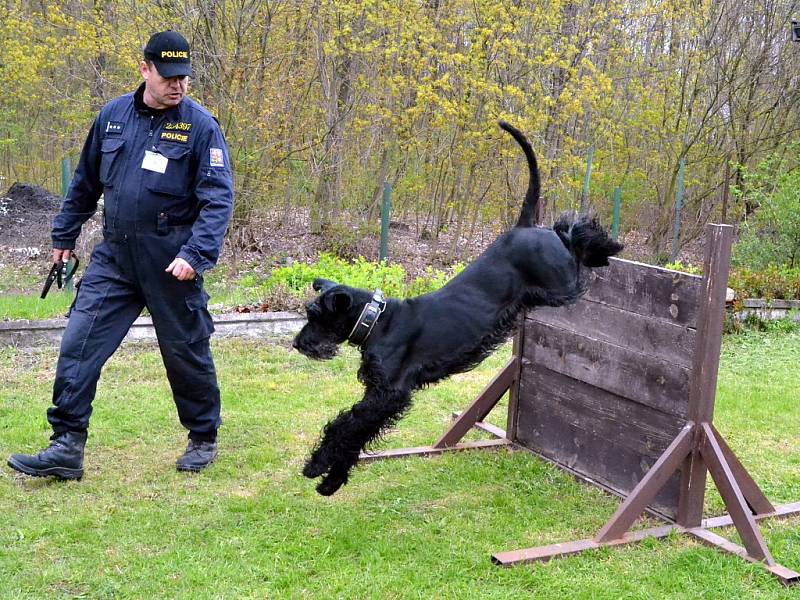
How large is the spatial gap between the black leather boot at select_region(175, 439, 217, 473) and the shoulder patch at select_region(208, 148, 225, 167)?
4.80ft

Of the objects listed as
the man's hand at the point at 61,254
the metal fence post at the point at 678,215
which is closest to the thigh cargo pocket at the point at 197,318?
the man's hand at the point at 61,254

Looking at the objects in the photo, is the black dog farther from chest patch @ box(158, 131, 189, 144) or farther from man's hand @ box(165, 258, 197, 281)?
chest patch @ box(158, 131, 189, 144)

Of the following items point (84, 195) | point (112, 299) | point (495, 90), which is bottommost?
point (112, 299)

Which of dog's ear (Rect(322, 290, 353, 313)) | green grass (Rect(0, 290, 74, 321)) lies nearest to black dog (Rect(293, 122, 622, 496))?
dog's ear (Rect(322, 290, 353, 313))

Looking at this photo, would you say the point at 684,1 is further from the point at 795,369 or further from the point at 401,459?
the point at 401,459

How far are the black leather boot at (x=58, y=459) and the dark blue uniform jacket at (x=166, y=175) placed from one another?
3.19ft

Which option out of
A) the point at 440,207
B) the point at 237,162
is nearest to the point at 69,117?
the point at 237,162

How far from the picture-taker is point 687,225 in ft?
44.7

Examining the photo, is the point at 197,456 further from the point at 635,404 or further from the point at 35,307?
the point at 35,307

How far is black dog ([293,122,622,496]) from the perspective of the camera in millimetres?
3637

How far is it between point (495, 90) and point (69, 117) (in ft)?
18.5

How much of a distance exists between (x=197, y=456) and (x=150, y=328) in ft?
8.36

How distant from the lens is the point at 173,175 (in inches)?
158

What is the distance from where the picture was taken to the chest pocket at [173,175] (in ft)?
13.1
